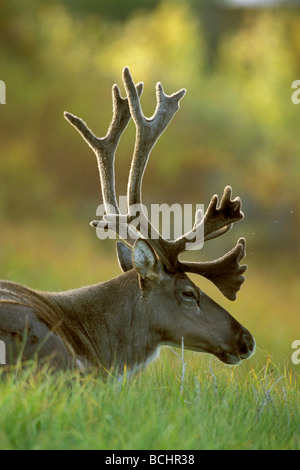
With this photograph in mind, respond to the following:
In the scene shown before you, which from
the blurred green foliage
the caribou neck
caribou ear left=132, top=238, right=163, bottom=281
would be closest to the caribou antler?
caribou ear left=132, top=238, right=163, bottom=281

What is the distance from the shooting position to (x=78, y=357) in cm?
565

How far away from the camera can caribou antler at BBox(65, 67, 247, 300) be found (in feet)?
19.7

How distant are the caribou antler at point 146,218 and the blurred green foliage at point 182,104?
11.2m

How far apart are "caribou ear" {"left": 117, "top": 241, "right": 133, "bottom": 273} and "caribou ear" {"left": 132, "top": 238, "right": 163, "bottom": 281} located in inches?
20.2

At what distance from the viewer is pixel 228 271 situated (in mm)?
6227

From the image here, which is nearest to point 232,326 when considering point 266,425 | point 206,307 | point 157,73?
point 206,307

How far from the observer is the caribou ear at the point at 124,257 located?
6.33 metres

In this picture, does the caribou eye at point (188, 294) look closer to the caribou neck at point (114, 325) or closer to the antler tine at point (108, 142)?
the caribou neck at point (114, 325)

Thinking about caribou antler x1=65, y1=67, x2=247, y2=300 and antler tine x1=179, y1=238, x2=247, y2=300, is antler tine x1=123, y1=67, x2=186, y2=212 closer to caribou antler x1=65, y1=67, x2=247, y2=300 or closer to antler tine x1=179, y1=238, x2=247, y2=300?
caribou antler x1=65, y1=67, x2=247, y2=300

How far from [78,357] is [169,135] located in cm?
1584

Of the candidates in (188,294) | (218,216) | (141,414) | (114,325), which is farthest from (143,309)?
(141,414)

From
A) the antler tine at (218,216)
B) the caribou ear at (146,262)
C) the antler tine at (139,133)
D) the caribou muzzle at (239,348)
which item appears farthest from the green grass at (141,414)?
the antler tine at (139,133)

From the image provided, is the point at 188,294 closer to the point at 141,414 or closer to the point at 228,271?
the point at 228,271

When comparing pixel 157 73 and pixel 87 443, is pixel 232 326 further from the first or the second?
pixel 157 73
